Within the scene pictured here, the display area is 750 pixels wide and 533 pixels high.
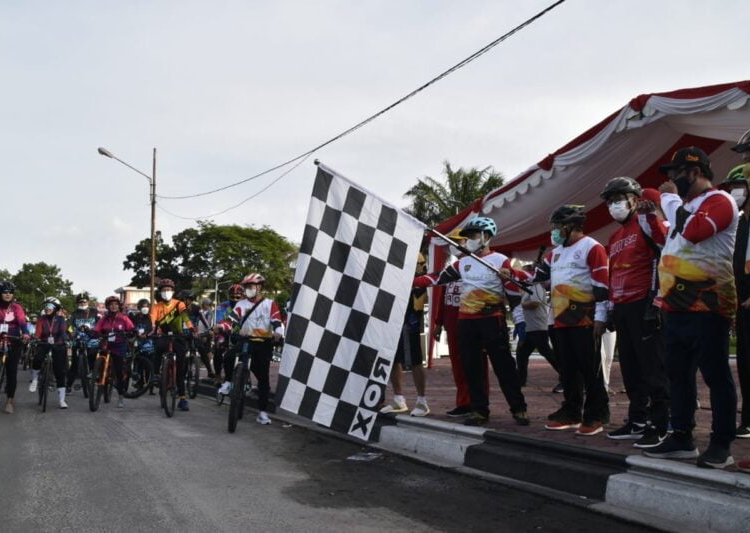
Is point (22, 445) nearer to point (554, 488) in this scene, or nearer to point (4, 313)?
point (4, 313)

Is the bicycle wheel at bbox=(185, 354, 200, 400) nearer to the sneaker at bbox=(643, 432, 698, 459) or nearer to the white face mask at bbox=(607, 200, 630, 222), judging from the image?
the white face mask at bbox=(607, 200, 630, 222)

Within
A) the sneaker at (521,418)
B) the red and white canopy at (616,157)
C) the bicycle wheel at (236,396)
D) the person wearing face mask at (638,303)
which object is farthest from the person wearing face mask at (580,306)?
the bicycle wheel at (236,396)

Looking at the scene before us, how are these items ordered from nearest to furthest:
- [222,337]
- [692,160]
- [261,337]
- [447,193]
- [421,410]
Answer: [692,160] → [421,410] → [261,337] → [222,337] → [447,193]

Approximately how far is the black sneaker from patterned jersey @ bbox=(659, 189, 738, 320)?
3.29ft

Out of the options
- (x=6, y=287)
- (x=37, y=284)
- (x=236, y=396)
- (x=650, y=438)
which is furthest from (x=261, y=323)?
(x=37, y=284)

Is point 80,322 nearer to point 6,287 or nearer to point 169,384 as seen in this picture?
point 6,287

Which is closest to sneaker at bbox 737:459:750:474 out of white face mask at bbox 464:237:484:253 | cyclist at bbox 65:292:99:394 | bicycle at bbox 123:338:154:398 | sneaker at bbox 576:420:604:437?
sneaker at bbox 576:420:604:437

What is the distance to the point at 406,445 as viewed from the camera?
20.6 feet

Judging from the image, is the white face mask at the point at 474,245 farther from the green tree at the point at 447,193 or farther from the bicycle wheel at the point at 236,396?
the green tree at the point at 447,193

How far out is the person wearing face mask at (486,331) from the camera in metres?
6.07

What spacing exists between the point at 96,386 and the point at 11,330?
4.47ft

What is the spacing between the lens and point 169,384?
912 cm

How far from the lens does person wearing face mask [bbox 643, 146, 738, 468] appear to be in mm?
4012

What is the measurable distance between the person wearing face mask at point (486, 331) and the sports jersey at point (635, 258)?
1064mm
